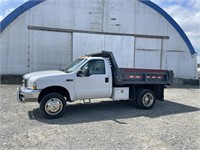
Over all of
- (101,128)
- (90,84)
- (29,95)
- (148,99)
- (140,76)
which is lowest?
(101,128)

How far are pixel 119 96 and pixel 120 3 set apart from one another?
10.6 metres

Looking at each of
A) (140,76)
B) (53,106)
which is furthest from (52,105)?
(140,76)

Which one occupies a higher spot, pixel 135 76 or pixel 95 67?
pixel 95 67

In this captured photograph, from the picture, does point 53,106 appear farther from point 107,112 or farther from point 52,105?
point 107,112

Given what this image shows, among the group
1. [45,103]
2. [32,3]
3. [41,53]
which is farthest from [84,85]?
[32,3]

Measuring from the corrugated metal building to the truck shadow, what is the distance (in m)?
7.27

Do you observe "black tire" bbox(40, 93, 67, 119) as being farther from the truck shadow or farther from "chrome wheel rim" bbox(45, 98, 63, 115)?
the truck shadow

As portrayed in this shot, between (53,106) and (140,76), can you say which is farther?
(140,76)

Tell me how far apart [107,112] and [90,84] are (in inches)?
50.2

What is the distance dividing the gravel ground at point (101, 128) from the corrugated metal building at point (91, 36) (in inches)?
264

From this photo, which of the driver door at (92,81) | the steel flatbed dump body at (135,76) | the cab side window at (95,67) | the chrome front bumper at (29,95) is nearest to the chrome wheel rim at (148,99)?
the steel flatbed dump body at (135,76)

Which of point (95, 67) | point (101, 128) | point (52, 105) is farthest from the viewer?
point (95, 67)

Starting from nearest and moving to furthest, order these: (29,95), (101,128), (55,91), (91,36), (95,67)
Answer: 1. (101,128)
2. (29,95)
3. (55,91)
4. (95,67)
5. (91,36)

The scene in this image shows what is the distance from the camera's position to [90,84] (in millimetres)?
7555
